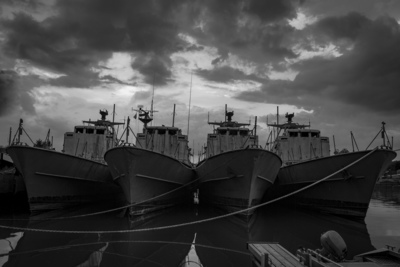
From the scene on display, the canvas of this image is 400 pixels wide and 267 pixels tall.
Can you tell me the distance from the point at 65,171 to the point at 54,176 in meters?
0.58

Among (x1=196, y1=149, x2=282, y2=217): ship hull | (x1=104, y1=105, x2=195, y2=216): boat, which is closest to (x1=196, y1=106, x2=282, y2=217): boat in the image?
(x1=196, y1=149, x2=282, y2=217): ship hull

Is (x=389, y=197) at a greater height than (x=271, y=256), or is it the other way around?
(x=389, y=197)

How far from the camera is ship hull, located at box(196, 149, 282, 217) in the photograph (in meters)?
13.6

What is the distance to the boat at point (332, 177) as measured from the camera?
44.6 ft

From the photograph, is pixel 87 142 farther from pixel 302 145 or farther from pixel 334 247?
pixel 334 247

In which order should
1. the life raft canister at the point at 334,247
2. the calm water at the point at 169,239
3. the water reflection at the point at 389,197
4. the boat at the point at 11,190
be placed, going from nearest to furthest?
1. the life raft canister at the point at 334,247
2. the calm water at the point at 169,239
3. the boat at the point at 11,190
4. the water reflection at the point at 389,197

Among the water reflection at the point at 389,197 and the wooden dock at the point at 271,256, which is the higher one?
the water reflection at the point at 389,197

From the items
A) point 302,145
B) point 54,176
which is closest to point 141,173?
point 54,176

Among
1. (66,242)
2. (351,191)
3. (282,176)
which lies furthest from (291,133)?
(66,242)

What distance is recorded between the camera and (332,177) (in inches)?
607

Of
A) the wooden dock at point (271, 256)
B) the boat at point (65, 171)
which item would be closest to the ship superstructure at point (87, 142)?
the boat at point (65, 171)

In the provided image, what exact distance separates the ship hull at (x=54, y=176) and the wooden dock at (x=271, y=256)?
1176 centimetres

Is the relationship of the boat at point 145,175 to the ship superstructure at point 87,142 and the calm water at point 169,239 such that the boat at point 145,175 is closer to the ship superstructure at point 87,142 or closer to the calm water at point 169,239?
the calm water at point 169,239

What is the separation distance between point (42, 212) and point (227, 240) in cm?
1051
